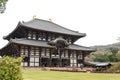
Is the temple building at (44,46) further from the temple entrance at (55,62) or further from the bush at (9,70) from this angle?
the bush at (9,70)

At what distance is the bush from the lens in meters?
12.6

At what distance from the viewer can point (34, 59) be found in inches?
2056

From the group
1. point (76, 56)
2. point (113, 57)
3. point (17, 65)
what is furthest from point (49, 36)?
point (17, 65)

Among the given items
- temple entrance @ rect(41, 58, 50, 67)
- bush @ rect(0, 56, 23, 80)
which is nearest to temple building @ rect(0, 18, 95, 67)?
temple entrance @ rect(41, 58, 50, 67)

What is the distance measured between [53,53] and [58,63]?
2.28 m

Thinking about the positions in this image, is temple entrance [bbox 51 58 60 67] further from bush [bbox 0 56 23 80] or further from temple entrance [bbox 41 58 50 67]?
bush [bbox 0 56 23 80]

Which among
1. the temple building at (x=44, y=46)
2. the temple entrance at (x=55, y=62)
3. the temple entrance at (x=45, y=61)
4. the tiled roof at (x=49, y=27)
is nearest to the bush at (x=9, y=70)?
the temple building at (x=44, y=46)

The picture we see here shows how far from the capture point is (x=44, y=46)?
171 ft

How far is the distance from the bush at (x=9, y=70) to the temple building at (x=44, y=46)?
35597 millimetres

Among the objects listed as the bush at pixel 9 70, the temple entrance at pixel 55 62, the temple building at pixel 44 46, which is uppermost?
Result: the temple building at pixel 44 46

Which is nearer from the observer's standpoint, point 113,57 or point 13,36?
→ point 13,36

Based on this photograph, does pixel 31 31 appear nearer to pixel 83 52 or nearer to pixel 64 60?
pixel 64 60

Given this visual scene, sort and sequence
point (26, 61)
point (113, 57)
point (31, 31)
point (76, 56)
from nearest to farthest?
point (26, 61) → point (31, 31) → point (76, 56) → point (113, 57)

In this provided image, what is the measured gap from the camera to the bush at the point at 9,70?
41.3ft
